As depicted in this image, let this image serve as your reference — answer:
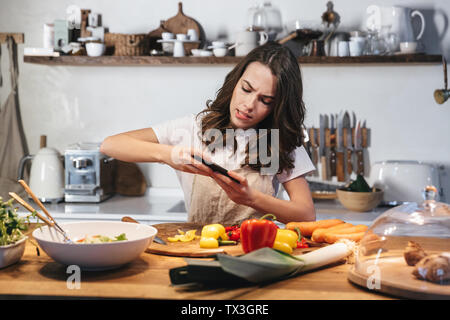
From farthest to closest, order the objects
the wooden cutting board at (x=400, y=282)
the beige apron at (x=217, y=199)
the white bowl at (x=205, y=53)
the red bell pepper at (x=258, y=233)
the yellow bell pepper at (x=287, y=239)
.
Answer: the white bowl at (x=205, y=53) → the beige apron at (x=217, y=199) → the yellow bell pepper at (x=287, y=239) → the red bell pepper at (x=258, y=233) → the wooden cutting board at (x=400, y=282)

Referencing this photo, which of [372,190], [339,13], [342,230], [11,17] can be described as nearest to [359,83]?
[339,13]

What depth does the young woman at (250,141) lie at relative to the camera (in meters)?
1.90

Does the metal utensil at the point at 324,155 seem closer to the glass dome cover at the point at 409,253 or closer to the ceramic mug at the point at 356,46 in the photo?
the ceramic mug at the point at 356,46

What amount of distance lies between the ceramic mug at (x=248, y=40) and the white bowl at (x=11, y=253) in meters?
2.10

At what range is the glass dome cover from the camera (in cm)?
109

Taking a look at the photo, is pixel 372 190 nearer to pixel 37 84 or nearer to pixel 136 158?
pixel 136 158

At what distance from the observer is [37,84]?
3441mm

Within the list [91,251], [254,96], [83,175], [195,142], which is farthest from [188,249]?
[83,175]

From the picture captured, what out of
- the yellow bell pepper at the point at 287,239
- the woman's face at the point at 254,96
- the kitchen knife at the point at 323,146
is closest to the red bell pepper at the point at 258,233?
the yellow bell pepper at the point at 287,239

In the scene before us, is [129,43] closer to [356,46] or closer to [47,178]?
[47,178]

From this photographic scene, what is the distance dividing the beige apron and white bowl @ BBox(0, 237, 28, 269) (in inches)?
35.8

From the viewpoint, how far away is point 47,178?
3.06 metres

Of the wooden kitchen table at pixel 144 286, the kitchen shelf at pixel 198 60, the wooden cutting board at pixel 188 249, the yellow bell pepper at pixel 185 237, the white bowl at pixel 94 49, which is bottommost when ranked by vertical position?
the wooden kitchen table at pixel 144 286

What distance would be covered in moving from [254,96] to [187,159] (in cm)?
46
